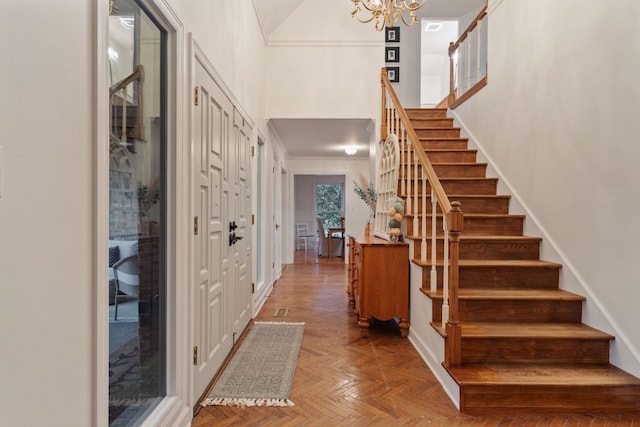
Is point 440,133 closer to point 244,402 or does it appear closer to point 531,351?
point 531,351

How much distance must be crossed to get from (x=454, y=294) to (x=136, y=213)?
1.78 m

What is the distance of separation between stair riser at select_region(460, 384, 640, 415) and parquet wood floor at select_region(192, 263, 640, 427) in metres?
0.04

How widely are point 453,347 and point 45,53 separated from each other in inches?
91.7

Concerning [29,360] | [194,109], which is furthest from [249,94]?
[29,360]

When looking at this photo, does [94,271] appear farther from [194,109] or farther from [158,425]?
[194,109]

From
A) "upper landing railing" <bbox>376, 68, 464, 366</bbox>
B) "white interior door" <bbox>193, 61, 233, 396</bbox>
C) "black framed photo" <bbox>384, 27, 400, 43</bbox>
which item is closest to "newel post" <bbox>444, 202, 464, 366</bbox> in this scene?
"upper landing railing" <bbox>376, 68, 464, 366</bbox>

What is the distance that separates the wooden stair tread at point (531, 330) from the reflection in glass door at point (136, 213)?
1804 mm

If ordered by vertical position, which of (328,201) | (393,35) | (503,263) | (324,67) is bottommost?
(503,263)

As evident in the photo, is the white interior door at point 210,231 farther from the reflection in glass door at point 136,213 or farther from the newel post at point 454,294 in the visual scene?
the newel post at point 454,294

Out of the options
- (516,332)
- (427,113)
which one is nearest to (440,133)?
(427,113)

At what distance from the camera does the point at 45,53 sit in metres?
0.92

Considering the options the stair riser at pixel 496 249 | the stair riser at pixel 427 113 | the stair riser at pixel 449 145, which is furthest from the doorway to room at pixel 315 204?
the stair riser at pixel 496 249

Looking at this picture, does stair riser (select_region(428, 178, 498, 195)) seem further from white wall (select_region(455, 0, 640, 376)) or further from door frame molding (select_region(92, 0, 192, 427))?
door frame molding (select_region(92, 0, 192, 427))

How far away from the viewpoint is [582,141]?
8.47 ft
